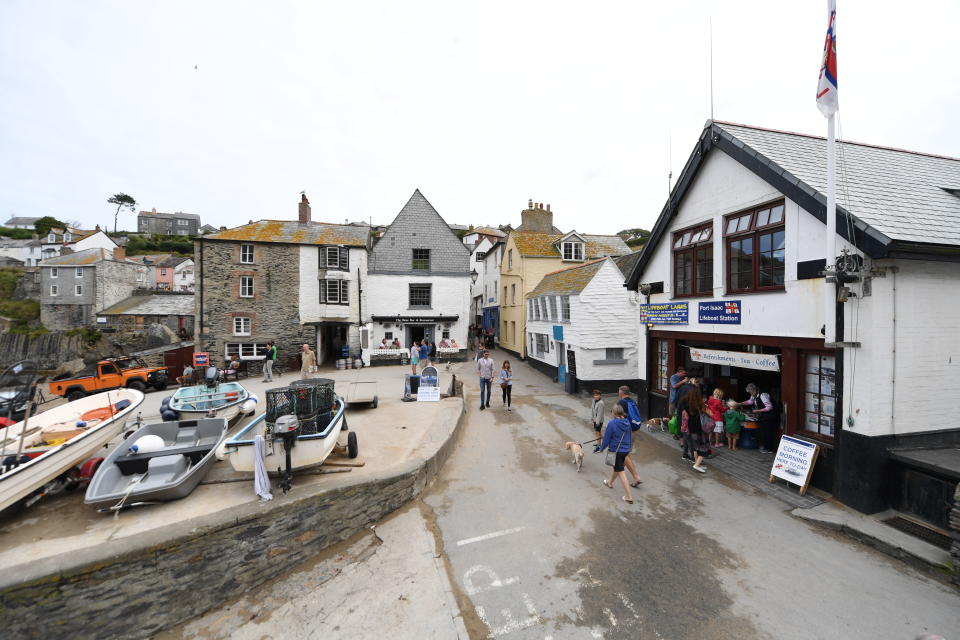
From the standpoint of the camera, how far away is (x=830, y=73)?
22.8 ft

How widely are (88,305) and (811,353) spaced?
182ft

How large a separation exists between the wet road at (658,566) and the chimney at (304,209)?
2477cm

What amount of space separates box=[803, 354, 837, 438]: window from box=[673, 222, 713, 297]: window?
9.62 feet

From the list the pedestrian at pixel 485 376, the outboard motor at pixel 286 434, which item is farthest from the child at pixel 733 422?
the outboard motor at pixel 286 434

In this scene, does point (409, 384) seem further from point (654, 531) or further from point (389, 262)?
point (389, 262)

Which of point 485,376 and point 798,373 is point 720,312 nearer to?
point 798,373

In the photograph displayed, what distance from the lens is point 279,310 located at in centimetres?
2338

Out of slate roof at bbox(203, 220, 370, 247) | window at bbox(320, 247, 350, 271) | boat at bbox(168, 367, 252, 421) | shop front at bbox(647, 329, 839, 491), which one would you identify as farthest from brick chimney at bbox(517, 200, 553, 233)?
boat at bbox(168, 367, 252, 421)

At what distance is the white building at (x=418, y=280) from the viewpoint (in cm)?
2561

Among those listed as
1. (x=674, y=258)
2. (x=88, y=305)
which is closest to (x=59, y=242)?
(x=88, y=305)

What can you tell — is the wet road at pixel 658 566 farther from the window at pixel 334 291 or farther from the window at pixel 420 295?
the window at pixel 334 291

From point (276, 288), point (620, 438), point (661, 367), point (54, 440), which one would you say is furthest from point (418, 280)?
point (620, 438)

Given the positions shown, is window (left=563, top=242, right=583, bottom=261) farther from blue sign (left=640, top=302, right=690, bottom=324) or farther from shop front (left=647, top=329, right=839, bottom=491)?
shop front (left=647, top=329, right=839, bottom=491)

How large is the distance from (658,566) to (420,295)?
73.8 feet
